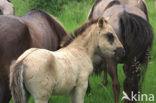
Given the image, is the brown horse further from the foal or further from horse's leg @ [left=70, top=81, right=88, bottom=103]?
horse's leg @ [left=70, top=81, right=88, bottom=103]

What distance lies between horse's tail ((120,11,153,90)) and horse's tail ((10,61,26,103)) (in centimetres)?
226

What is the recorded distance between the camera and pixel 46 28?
5340mm

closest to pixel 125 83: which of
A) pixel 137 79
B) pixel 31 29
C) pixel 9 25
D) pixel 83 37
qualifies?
pixel 137 79

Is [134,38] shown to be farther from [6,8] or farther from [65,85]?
[6,8]

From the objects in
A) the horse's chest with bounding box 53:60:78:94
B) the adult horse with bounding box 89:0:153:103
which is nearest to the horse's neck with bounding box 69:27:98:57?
the horse's chest with bounding box 53:60:78:94

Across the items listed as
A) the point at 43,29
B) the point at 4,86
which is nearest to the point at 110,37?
the point at 43,29

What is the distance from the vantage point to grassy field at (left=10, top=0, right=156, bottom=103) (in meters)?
5.85

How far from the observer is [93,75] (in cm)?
713

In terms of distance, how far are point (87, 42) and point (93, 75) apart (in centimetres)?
287

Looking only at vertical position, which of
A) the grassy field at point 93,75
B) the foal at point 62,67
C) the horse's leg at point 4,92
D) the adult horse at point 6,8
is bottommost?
the grassy field at point 93,75

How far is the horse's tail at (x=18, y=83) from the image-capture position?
3.40 m

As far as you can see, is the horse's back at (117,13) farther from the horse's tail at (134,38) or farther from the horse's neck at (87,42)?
the horse's neck at (87,42)

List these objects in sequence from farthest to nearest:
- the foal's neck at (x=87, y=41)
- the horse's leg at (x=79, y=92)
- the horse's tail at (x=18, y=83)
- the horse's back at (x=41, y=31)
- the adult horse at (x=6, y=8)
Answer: the adult horse at (x=6, y=8), the horse's back at (x=41, y=31), the foal's neck at (x=87, y=41), the horse's leg at (x=79, y=92), the horse's tail at (x=18, y=83)

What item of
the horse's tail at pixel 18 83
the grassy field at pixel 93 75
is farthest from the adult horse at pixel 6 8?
the horse's tail at pixel 18 83
